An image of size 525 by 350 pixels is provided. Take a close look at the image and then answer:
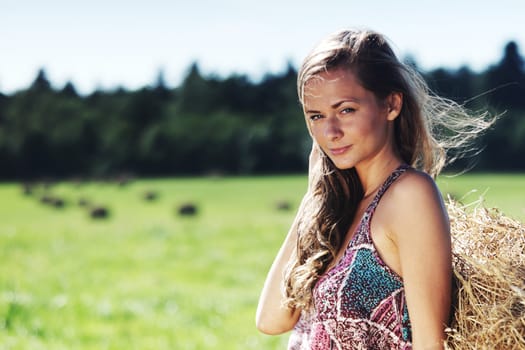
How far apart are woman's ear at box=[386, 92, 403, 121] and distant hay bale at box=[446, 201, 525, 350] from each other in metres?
0.50

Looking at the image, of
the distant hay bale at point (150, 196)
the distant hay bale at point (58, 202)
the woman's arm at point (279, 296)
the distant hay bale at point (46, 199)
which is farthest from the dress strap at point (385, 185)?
the distant hay bale at point (150, 196)

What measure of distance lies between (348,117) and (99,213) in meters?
24.3

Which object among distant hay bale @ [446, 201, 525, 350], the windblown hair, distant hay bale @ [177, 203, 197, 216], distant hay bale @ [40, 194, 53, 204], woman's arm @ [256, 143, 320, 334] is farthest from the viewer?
distant hay bale @ [40, 194, 53, 204]

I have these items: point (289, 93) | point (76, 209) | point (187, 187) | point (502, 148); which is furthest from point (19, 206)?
point (502, 148)

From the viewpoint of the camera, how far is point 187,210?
2580 centimetres

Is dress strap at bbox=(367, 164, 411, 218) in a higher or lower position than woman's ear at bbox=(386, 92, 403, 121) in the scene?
lower

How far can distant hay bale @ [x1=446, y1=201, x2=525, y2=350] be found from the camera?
179 centimetres

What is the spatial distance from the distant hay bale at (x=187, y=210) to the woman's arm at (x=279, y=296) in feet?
76.4

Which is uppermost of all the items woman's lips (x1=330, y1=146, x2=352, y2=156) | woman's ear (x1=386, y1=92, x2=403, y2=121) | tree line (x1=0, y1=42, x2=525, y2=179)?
woman's ear (x1=386, y1=92, x2=403, y2=121)

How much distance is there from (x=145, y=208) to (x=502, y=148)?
1443 inches

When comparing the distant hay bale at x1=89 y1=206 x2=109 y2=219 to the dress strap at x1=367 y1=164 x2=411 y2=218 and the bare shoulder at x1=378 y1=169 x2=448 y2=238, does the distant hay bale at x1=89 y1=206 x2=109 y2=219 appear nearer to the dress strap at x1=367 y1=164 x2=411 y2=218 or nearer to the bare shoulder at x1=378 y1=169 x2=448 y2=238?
the dress strap at x1=367 y1=164 x2=411 y2=218

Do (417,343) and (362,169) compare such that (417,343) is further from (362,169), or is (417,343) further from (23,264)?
(23,264)

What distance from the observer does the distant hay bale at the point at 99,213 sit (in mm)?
25312

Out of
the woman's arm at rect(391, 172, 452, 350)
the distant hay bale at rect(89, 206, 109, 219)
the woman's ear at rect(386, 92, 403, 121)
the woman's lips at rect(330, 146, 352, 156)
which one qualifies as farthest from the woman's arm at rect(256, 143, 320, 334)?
the distant hay bale at rect(89, 206, 109, 219)
